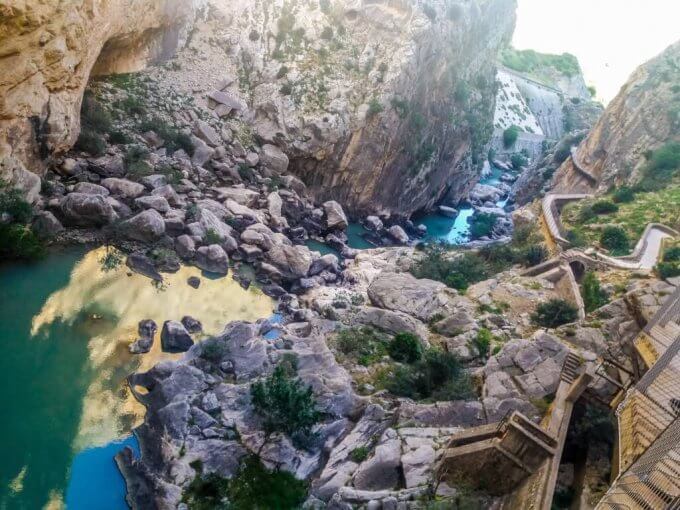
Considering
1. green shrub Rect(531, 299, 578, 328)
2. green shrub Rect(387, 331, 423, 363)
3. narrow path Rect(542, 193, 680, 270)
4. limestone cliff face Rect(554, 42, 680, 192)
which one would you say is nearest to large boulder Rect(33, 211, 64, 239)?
green shrub Rect(387, 331, 423, 363)

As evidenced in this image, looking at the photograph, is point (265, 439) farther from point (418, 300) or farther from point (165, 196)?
point (165, 196)

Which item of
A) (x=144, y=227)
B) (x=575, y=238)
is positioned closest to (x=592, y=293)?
(x=575, y=238)

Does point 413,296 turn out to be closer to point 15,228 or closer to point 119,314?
point 119,314

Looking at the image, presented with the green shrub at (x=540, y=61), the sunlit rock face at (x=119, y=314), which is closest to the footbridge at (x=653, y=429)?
the sunlit rock face at (x=119, y=314)

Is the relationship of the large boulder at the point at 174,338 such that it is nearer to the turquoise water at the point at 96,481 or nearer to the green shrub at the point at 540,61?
the turquoise water at the point at 96,481

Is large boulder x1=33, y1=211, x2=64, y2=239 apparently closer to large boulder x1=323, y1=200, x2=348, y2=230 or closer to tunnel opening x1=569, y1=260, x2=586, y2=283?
large boulder x1=323, y1=200, x2=348, y2=230

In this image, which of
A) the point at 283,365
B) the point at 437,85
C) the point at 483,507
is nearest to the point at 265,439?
the point at 283,365
